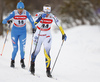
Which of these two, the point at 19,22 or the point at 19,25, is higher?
the point at 19,22

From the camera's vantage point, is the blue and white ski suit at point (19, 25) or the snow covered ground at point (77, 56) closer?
the blue and white ski suit at point (19, 25)

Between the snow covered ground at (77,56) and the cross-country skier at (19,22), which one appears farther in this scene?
the snow covered ground at (77,56)

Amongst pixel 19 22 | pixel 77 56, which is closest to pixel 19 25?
pixel 19 22

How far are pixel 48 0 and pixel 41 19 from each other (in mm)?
28458

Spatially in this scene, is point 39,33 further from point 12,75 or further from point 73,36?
point 73,36

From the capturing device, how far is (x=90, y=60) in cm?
1026

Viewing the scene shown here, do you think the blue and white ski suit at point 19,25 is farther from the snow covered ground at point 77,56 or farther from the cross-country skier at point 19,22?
the snow covered ground at point 77,56

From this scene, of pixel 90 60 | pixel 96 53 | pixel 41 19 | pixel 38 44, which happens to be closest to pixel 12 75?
pixel 38 44

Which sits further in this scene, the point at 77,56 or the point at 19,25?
the point at 77,56

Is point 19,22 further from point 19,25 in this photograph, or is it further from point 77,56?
point 77,56

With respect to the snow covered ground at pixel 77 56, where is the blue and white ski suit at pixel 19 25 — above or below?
above

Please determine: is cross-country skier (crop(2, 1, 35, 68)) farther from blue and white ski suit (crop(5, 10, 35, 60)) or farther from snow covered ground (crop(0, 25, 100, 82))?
snow covered ground (crop(0, 25, 100, 82))

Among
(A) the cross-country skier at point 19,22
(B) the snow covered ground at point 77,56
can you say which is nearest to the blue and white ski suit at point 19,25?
(A) the cross-country skier at point 19,22

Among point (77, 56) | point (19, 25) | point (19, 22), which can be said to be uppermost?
point (19, 22)
